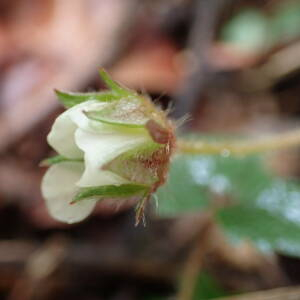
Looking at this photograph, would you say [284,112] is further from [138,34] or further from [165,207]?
[165,207]

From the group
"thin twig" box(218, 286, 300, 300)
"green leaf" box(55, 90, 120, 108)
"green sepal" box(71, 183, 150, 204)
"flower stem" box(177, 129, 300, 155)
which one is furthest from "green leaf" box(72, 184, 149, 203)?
"thin twig" box(218, 286, 300, 300)

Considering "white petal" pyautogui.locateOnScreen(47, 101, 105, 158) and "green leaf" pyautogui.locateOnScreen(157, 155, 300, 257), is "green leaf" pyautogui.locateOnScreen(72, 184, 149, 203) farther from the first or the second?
"green leaf" pyautogui.locateOnScreen(157, 155, 300, 257)

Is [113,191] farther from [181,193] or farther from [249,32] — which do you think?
[249,32]

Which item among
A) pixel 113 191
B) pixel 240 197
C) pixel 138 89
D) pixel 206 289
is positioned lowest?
pixel 206 289

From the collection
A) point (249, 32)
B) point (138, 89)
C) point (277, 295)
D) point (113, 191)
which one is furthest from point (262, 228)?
point (249, 32)

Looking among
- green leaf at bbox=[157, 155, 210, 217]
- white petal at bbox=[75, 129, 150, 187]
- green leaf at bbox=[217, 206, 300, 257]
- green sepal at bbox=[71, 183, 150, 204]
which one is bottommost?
green leaf at bbox=[217, 206, 300, 257]

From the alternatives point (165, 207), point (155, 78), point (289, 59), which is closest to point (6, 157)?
point (155, 78)
